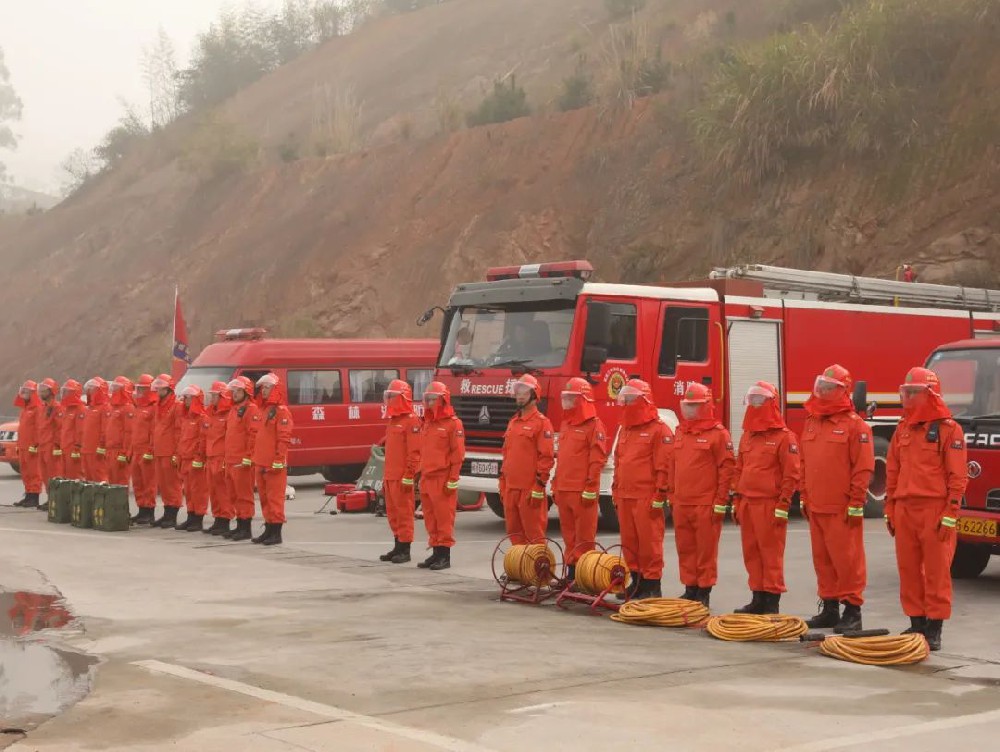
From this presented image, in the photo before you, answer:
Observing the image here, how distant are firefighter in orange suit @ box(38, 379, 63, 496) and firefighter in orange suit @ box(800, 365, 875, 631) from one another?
13854mm

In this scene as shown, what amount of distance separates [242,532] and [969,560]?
8.42 m

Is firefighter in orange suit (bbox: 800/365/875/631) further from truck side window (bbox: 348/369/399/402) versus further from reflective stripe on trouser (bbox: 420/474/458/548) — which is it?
truck side window (bbox: 348/369/399/402)

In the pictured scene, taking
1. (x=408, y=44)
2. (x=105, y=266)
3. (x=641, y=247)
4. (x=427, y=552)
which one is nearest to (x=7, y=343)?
(x=105, y=266)

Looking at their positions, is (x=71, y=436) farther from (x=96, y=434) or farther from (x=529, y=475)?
(x=529, y=475)

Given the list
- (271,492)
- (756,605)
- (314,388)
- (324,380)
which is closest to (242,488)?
(271,492)

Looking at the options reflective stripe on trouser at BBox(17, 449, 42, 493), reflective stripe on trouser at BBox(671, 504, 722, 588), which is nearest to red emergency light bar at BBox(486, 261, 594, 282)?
reflective stripe on trouser at BBox(671, 504, 722, 588)

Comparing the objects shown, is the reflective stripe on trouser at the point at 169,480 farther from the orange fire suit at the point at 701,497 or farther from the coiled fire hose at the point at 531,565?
the orange fire suit at the point at 701,497

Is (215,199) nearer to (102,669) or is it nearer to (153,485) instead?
(153,485)

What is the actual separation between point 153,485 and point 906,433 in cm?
1170

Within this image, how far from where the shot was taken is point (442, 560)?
13.2m

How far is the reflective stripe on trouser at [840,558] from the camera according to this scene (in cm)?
966

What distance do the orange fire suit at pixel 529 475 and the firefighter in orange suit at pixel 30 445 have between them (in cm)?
1097

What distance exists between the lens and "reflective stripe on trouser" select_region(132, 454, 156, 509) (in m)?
18.0

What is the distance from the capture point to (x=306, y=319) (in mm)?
41719
